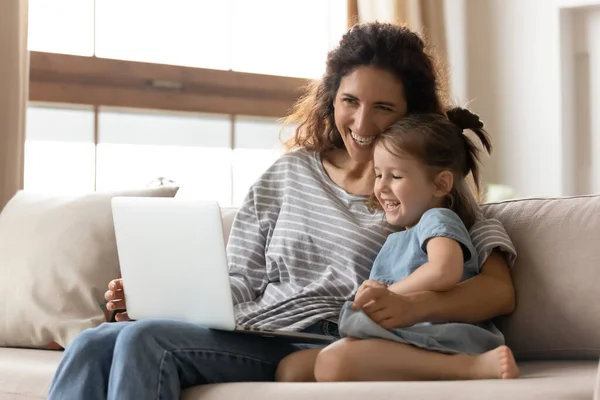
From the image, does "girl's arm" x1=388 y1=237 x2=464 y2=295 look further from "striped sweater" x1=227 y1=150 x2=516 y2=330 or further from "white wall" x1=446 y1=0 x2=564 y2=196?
"white wall" x1=446 y1=0 x2=564 y2=196

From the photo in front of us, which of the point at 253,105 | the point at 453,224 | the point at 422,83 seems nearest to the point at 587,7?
the point at 253,105

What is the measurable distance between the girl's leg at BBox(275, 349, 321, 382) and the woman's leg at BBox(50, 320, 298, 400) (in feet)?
0.22

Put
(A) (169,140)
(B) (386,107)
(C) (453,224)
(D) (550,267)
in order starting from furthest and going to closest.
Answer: (A) (169,140) → (B) (386,107) → (D) (550,267) → (C) (453,224)

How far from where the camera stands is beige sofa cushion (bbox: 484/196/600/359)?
75.4 inches

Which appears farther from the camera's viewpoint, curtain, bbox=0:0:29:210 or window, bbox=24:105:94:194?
window, bbox=24:105:94:194

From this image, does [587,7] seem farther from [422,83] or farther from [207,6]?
[422,83]

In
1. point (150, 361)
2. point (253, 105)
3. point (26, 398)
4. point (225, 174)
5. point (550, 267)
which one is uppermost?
point (253, 105)

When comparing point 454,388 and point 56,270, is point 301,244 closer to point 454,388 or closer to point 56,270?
point 454,388

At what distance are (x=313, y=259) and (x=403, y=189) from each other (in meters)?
0.28

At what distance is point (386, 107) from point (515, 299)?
0.49 meters

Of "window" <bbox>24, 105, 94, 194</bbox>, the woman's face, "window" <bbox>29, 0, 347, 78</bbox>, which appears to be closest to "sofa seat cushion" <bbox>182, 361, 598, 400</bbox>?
the woman's face

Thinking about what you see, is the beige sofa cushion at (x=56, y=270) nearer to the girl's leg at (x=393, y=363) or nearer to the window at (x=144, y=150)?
the window at (x=144, y=150)

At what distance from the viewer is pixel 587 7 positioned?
4328 millimetres

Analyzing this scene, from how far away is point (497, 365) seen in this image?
1606 mm
